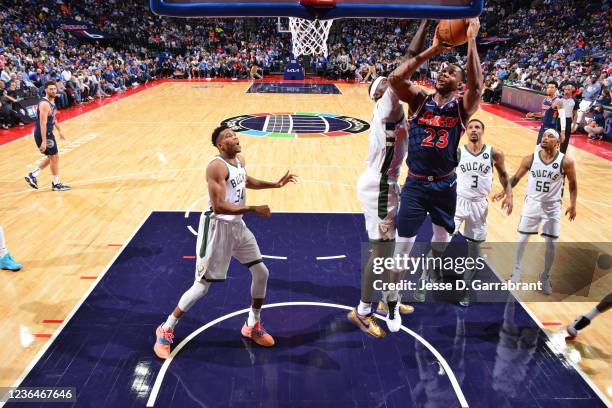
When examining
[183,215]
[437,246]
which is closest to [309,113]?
[183,215]

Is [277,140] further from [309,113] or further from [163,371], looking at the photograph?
[163,371]

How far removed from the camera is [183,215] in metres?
6.95

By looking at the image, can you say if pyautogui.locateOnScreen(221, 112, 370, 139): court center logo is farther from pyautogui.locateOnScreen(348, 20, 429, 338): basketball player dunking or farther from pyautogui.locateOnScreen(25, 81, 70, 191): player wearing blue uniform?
pyautogui.locateOnScreen(348, 20, 429, 338): basketball player dunking

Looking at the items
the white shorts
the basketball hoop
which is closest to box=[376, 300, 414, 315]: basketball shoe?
the white shorts

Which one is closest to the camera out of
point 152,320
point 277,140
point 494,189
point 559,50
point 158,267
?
point 152,320

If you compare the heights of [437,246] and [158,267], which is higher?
[437,246]

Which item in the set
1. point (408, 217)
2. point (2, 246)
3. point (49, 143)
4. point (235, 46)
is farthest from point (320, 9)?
point (235, 46)

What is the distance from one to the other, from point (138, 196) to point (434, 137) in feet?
18.2

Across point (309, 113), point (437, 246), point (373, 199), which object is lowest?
point (309, 113)

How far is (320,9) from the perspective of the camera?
3.04m

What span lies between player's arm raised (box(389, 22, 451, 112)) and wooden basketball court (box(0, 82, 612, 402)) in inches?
98.1

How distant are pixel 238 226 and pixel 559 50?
2506 cm

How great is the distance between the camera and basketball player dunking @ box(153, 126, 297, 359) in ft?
11.8

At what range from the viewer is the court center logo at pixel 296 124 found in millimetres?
12503
